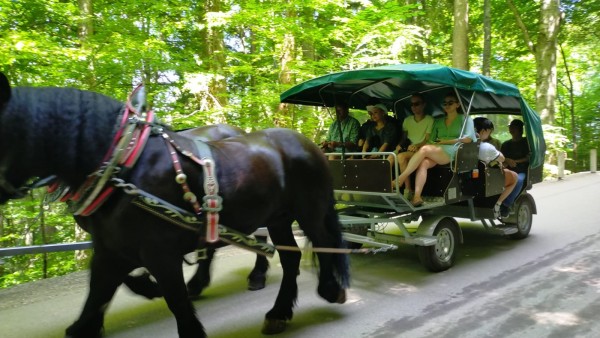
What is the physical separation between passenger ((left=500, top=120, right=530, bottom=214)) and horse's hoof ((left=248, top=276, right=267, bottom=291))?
12.0 feet

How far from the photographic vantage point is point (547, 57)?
43.4 ft

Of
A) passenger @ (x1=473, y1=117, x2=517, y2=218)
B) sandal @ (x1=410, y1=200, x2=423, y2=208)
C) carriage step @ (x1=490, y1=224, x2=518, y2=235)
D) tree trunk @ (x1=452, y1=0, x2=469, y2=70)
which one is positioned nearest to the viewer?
sandal @ (x1=410, y1=200, x2=423, y2=208)

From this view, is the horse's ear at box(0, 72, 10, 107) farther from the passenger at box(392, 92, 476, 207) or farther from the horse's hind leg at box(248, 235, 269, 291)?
the passenger at box(392, 92, 476, 207)

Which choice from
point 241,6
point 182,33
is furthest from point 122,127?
point 182,33

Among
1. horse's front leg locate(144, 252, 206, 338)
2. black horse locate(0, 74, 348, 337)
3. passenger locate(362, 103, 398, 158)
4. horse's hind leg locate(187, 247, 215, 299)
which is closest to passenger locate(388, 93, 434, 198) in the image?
passenger locate(362, 103, 398, 158)

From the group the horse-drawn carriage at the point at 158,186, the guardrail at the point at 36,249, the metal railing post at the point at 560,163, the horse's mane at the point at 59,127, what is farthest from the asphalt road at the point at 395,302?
the metal railing post at the point at 560,163

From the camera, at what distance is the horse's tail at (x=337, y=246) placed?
3527mm

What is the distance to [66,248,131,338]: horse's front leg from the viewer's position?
247 centimetres

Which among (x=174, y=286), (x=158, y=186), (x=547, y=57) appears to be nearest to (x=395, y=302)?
(x=174, y=286)

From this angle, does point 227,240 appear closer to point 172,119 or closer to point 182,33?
point 172,119

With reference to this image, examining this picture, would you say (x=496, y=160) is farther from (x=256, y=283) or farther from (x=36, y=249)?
(x=36, y=249)

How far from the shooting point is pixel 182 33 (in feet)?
33.4

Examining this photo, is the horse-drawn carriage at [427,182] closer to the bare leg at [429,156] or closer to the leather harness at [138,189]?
the bare leg at [429,156]

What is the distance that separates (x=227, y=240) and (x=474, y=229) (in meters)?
5.43
